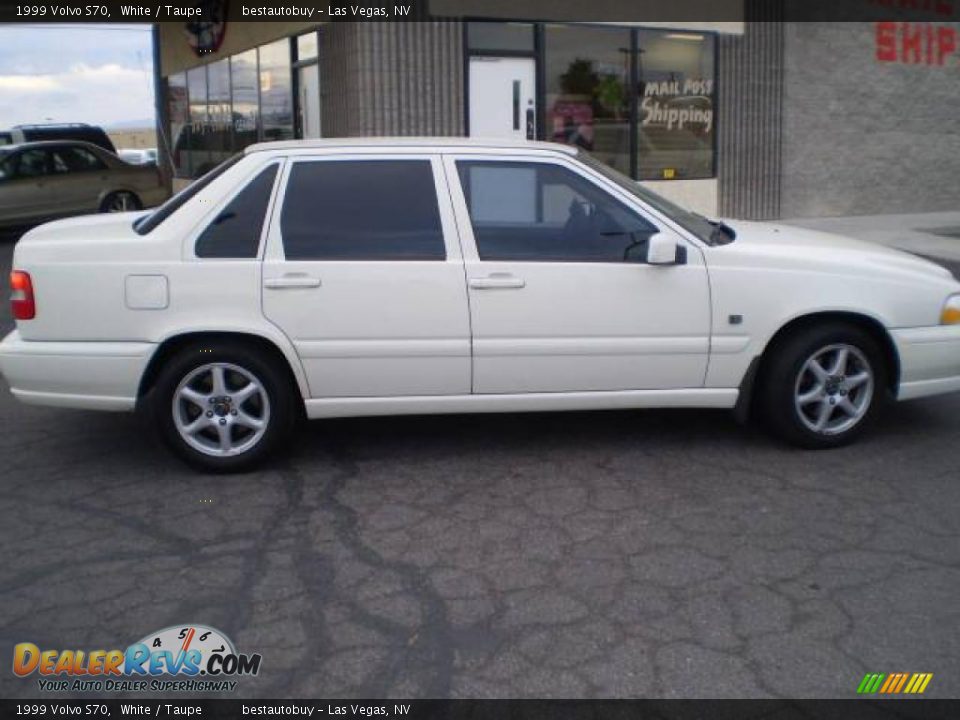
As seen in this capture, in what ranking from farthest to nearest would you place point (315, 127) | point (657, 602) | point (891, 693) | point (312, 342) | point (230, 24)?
point (230, 24)
point (315, 127)
point (312, 342)
point (657, 602)
point (891, 693)

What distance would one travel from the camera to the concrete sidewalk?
530 inches

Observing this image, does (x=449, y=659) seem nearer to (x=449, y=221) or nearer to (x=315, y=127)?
(x=449, y=221)

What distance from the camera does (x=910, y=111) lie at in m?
17.7

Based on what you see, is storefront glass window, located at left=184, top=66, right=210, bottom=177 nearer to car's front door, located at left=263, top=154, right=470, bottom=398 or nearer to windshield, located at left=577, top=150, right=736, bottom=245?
car's front door, located at left=263, top=154, right=470, bottom=398

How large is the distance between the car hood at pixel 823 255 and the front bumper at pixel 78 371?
302 cm

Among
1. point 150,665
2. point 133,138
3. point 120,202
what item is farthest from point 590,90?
point 133,138

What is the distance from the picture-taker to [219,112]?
719 inches

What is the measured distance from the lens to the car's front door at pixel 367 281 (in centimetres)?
520

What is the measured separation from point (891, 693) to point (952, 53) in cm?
1728

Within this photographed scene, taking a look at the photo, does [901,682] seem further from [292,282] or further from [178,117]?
[178,117]

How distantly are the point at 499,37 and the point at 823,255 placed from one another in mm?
8639

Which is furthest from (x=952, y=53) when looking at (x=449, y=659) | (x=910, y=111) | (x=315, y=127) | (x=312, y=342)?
(x=449, y=659)

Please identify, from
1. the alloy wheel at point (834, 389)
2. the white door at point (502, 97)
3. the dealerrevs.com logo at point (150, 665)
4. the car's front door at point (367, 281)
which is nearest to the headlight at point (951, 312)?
the alloy wheel at point (834, 389)

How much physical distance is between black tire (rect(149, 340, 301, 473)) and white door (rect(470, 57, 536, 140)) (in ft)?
27.9
